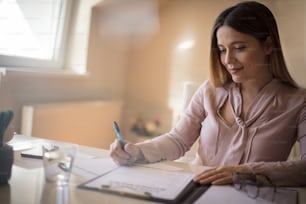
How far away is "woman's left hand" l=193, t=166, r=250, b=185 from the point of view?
1.66ft

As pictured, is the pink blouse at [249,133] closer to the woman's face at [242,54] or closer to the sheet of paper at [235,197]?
the woman's face at [242,54]

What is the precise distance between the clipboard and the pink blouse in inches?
5.1

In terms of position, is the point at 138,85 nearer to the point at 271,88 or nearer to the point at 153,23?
the point at 153,23

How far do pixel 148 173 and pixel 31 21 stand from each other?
0.68 metres

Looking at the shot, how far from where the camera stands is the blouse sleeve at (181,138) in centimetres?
70

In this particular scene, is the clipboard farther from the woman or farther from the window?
the window

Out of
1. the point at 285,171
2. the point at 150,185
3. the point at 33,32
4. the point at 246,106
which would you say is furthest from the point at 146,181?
the point at 33,32

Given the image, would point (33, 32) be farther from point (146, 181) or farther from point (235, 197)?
point (235, 197)

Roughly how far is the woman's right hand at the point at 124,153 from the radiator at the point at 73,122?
0.56ft

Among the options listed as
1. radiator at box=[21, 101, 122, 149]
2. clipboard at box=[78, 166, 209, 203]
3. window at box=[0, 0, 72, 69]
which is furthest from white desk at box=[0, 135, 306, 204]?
window at box=[0, 0, 72, 69]

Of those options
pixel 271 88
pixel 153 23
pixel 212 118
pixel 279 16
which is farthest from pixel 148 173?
pixel 153 23

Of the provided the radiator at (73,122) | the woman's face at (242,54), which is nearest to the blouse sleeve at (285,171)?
the woman's face at (242,54)

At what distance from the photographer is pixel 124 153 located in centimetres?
61

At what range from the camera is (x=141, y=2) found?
1.42 meters
